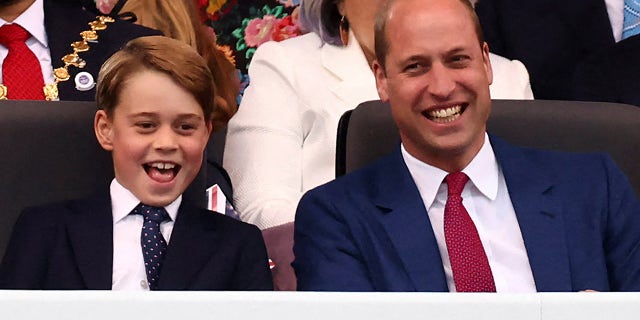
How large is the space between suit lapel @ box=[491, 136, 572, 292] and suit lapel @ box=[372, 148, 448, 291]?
0.43 ft

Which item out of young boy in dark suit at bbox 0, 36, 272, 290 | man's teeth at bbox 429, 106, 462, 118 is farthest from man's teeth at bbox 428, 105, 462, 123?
young boy in dark suit at bbox 0, 36, 272, 290

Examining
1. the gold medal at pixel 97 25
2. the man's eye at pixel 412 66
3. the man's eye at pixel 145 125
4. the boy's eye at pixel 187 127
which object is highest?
the man's eye at pixel 412 66

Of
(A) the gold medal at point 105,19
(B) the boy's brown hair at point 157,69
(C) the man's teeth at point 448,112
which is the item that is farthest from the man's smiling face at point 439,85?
(A) the gold medal at point 105,19

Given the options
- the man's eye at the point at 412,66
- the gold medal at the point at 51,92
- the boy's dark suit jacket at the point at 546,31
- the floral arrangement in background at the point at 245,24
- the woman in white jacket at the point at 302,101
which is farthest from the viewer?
the floral arrangement in background at the point at 245,24

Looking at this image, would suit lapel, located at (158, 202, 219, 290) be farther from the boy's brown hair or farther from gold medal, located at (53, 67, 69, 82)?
gold medal, located at (53, 67, 69, 82)

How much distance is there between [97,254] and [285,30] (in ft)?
3.96

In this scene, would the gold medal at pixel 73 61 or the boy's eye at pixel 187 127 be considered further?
the gold medal at pixel 73 61

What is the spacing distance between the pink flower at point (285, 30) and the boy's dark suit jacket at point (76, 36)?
26.5 inches

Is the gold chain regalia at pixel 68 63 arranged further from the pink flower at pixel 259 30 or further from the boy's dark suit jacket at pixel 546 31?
the boy's dark suit jacket at pixel 546 31

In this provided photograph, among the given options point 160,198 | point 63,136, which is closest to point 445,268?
point 160,198

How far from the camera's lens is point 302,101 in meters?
2.44

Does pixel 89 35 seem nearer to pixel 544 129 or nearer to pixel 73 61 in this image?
pixel 73 61

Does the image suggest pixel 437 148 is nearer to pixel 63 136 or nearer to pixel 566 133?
pixel 566 133

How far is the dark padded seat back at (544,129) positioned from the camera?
1.89 m
